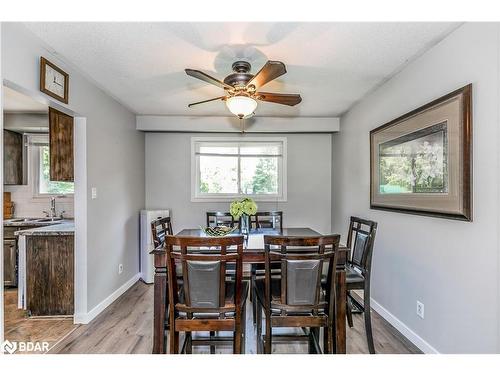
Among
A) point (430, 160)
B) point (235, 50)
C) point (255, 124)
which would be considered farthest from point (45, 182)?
point (430, 160)

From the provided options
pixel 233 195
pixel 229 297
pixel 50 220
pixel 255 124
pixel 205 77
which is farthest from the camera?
pixel 233 195

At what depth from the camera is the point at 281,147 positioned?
4.61 meters

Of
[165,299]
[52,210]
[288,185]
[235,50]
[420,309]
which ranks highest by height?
[235,50]

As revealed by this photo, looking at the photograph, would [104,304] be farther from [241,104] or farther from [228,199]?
[241,104]

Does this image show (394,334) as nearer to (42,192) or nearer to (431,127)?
(431,127)

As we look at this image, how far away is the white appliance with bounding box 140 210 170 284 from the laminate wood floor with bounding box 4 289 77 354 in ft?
3.99

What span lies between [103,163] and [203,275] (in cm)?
220

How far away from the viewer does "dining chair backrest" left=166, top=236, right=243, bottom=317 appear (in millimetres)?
1624

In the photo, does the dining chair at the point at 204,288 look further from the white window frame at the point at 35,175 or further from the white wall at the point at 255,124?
the white window frame at the point at 35,175

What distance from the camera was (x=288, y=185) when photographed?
4598mm

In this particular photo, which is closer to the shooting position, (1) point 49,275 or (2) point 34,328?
(2) point 34,328

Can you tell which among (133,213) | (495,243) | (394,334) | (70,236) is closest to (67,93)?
(70,236)
